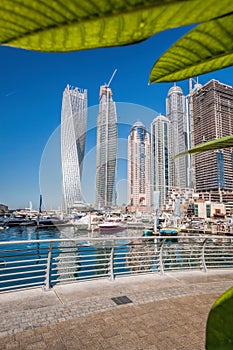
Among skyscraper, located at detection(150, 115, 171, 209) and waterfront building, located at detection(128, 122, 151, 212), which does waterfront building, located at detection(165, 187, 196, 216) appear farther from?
skyscraper, located at detection(150, 115, 171, 209)

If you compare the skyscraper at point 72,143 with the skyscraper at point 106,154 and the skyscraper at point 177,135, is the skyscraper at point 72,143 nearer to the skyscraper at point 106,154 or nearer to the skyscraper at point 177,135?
the skyscraper at point 106,154

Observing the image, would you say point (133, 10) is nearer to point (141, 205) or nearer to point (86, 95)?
point (141, 205)

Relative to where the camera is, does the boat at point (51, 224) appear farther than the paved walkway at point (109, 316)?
Yes

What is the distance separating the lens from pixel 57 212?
49344 millimetres

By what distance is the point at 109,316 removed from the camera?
298cm

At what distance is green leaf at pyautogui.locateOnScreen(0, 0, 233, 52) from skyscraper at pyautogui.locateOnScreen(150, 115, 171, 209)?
3978 cm

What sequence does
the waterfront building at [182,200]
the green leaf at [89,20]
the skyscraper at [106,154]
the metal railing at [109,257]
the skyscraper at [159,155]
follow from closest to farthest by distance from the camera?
the green leaf at [89,20] → the metal railing at [109,257] → the skyscraper at [159,155] → the skyscraper at [106,154] → the waterfront building at [182,200]

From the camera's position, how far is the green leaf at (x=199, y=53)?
0.79ft

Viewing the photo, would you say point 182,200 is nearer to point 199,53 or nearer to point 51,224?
point 51,224

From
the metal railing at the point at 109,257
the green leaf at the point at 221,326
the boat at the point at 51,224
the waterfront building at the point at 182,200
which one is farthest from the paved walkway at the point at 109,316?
the waterfront building at the point at 182,200

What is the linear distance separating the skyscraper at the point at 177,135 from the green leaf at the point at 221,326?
2592 centimetres

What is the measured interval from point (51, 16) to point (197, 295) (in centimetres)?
425

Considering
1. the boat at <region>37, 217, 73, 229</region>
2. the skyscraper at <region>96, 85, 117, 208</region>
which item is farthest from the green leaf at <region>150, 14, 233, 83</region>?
the skyscraper at <region>96, 85, 117, 208</region>

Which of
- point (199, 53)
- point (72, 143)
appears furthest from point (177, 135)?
point (199, 53)
